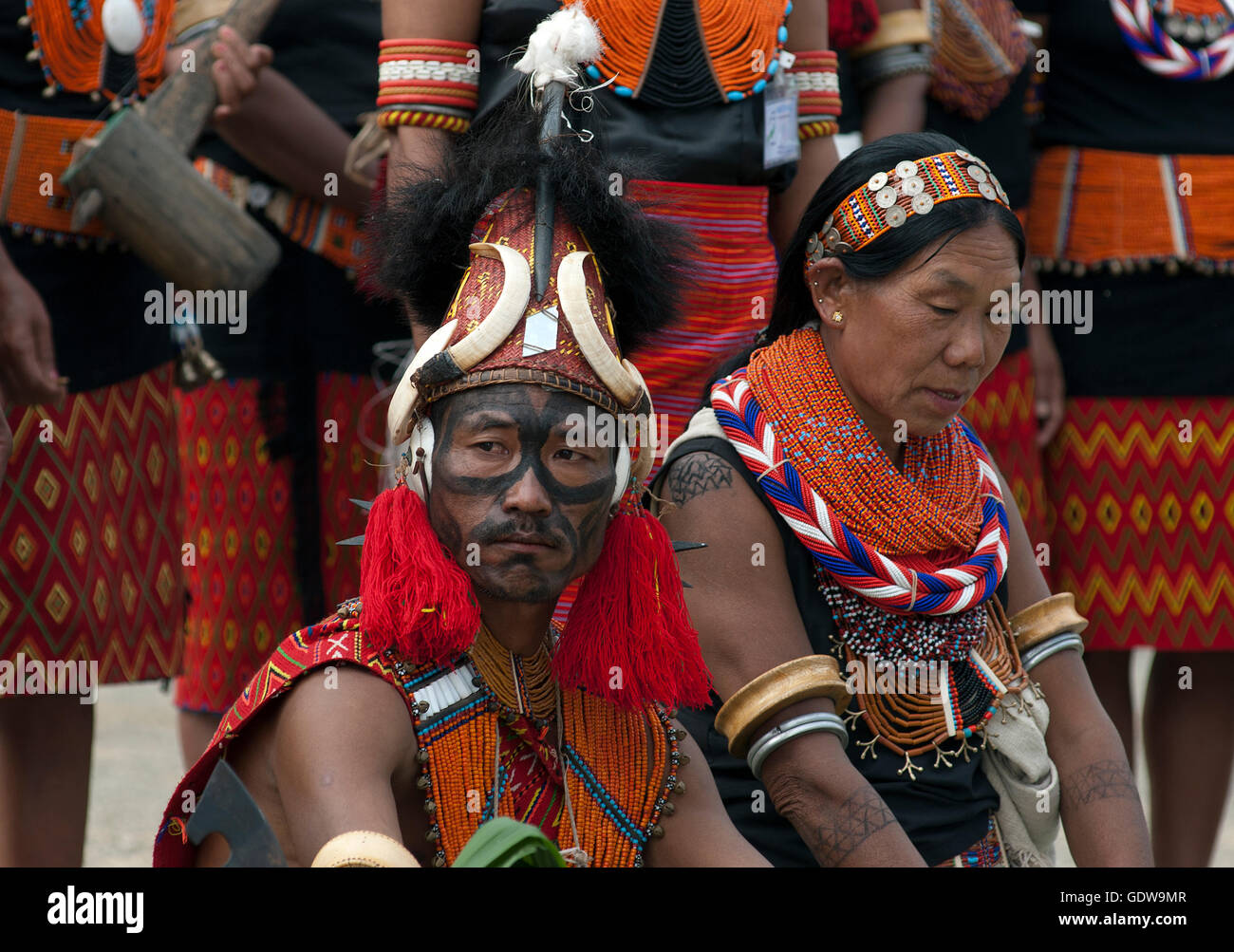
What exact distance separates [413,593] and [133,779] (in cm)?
394

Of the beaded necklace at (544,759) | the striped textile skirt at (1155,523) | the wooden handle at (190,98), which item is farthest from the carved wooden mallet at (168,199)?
the striped textile skirt at (1155,523)

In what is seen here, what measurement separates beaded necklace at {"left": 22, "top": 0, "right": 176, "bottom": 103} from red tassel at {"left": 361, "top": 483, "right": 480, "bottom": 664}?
1.60 metres

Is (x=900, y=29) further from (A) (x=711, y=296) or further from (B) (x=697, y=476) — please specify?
(B) (x=697, y=476)

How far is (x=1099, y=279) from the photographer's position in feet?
15.0

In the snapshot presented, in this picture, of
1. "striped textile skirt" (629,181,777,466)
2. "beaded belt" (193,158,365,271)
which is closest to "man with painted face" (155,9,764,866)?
"striped textile skirt" (629,181,777,466)

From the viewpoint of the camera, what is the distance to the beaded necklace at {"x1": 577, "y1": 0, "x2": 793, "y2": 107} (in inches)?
130

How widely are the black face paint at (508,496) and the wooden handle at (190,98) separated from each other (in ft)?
4.98

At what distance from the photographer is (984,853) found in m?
3.02

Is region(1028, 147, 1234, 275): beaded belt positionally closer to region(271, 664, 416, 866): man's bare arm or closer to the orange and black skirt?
the orange and black skirt

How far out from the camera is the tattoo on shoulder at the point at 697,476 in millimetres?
2947

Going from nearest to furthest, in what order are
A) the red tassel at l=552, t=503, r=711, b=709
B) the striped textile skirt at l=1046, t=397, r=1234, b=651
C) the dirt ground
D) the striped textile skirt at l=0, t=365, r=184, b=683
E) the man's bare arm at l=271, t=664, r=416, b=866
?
the man's bare arm at l=271, t=664, r=416, b=866
the red tassel at l=552, t=503, r=711, b=709
the striped textile skirt at l=0, t=365, r=184, b=683
the striped textile skirt at l=1046, t=397, r=1234, b=651
the dirt ground

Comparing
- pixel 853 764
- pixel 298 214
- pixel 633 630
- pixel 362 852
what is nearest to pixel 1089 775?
pixel 853 764

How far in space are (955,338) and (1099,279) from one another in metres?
1.80

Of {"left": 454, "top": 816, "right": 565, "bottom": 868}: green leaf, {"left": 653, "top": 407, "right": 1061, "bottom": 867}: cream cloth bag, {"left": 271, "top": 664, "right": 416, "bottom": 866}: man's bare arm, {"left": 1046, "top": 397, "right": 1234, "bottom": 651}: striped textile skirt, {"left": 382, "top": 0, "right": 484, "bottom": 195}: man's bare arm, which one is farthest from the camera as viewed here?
{"left": 1046, "top": 397, "right": 1234, "bottom": 651}: striped textile skirt
